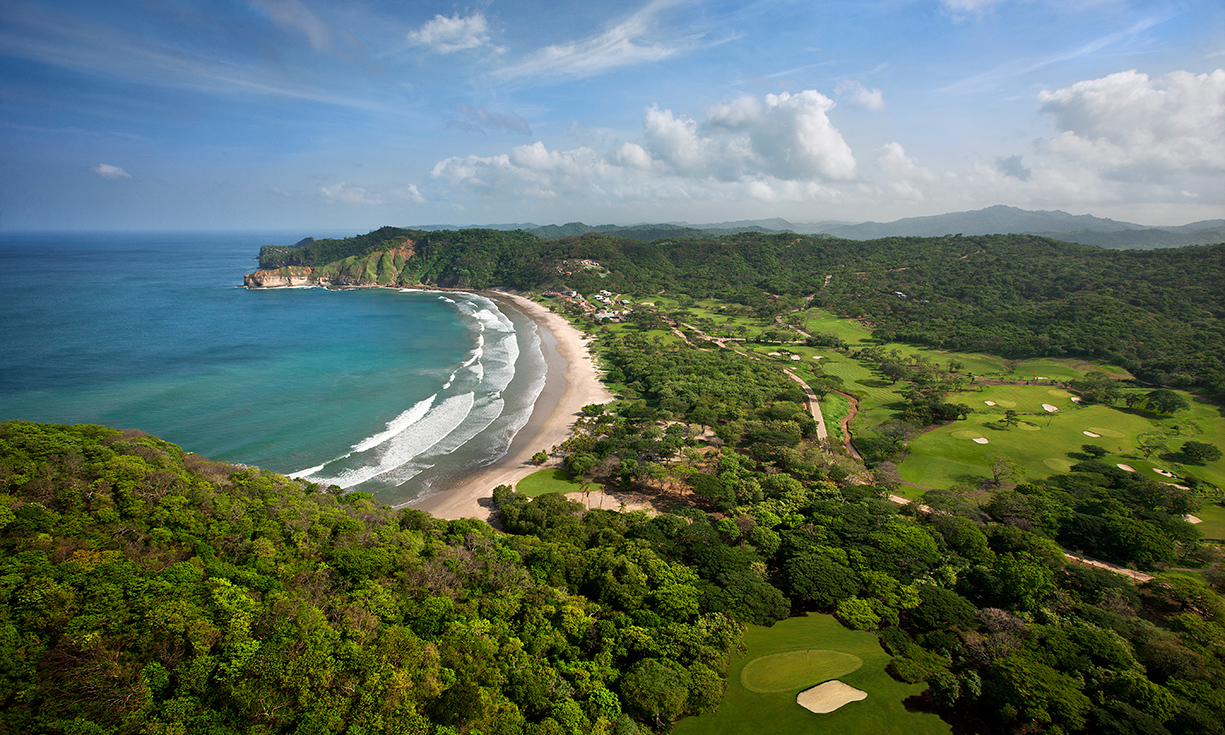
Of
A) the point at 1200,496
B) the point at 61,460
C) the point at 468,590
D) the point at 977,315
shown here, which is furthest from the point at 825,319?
the point at 61,460

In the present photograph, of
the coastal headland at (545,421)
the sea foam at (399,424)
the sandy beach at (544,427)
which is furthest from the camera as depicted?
the sea foam at (399,424)

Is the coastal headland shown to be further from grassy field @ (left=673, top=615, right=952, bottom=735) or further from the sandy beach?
grassy field @ (left=673, top=615, right=952, bottom=735)

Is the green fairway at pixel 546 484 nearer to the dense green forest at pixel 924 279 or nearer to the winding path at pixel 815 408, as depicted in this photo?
the winding path at pixel 815 408

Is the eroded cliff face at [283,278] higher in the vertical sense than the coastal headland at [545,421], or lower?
higher

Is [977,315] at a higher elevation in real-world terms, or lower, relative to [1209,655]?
higher

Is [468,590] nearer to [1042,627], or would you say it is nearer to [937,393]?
[1042,627]

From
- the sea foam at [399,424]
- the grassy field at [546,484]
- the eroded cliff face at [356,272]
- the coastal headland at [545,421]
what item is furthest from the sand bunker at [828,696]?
the eroded cliff face at [356,272]

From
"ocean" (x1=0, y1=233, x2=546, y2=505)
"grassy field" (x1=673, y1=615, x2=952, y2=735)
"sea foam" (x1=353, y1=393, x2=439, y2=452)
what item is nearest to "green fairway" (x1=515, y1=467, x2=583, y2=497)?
"ocean" (x1=0, y1=233, x2=546, y2=505)
